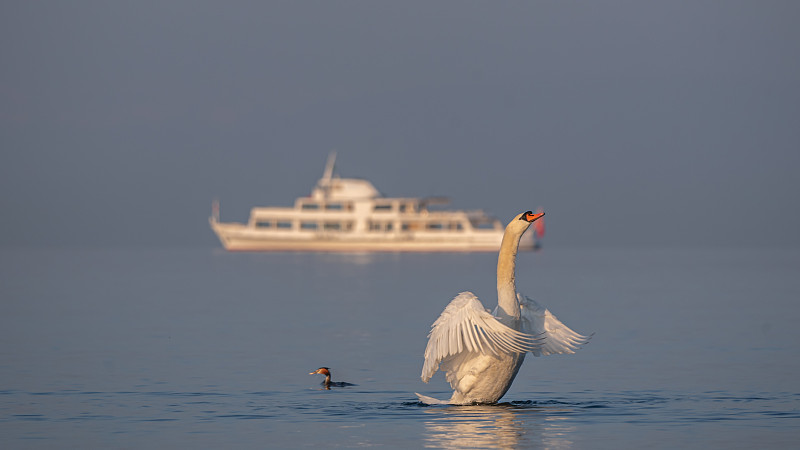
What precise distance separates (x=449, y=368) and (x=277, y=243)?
391 ft

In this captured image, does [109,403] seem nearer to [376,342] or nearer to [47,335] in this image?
[376,342]

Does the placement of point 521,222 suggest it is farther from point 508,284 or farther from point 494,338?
A: point 494,338

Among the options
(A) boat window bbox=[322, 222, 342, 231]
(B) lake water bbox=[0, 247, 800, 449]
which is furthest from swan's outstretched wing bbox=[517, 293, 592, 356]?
(A) boat window bbox=[322, 222, 342, 231]

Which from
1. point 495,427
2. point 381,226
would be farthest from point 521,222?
point 381,226

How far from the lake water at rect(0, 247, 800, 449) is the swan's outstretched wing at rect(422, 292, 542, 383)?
0.91 metres

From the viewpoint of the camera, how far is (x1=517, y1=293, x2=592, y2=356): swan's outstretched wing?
16484 millimetres

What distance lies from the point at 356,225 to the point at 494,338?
122 m

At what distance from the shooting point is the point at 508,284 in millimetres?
16031

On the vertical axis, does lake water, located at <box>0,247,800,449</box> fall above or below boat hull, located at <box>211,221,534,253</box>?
below

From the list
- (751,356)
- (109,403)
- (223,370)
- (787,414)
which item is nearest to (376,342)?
(223,370)

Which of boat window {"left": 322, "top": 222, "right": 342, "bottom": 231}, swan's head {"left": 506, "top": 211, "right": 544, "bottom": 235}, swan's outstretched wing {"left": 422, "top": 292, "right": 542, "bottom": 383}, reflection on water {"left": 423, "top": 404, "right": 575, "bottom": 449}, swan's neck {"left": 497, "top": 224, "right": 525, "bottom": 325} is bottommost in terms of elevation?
reflection on water {"left": 423, "top": 404, "right": 575, "bottom": 449}

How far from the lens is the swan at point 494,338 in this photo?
15055mm

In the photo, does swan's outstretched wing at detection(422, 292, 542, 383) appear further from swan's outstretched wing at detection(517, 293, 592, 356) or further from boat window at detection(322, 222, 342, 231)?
boat window at detection(322, 222, 342, 231)

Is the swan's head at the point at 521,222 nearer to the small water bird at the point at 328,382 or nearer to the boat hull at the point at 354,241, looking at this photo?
the small water bird at the point at 328,382
